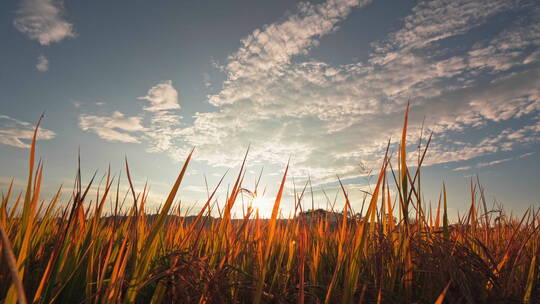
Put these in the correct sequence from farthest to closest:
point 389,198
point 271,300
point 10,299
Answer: point 389,198
point 271,300
point 10,299

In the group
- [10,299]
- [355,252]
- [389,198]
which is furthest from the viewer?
[389,198]

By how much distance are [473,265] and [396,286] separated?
0.42m

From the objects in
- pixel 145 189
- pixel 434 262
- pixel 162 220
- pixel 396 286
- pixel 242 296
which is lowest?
pixel 242 296

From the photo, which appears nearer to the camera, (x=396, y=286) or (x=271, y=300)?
(x=271, y=300)

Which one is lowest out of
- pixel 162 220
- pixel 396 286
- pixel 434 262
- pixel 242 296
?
pixel 242 296

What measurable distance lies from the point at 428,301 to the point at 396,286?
33 centimetres

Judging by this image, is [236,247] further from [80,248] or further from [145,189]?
[80,248]

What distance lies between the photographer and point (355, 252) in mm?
1498

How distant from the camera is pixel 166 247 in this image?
2.20 m

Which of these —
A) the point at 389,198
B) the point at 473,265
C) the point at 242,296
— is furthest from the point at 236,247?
the point at 473,265

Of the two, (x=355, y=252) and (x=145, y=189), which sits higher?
(x=145, y=189)

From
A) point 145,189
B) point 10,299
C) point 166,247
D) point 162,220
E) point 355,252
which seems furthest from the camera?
point 166,247

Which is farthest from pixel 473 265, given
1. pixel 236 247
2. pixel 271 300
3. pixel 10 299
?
pixel 10 299

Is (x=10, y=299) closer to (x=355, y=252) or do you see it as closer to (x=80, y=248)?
(x=80, y=248)
